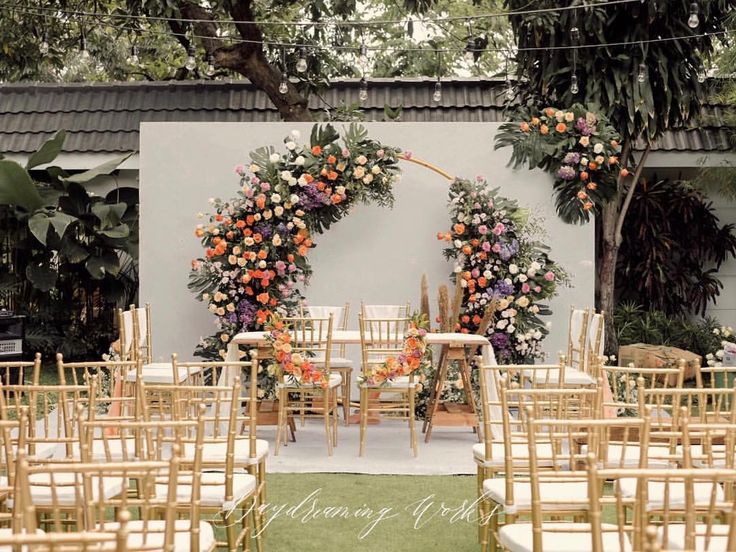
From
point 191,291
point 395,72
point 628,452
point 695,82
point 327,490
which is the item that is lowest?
point 327,490

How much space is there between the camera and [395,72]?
54.4 feet

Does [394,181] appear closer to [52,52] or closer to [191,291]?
[191,291]

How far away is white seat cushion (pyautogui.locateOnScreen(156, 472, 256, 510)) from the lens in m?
3.78

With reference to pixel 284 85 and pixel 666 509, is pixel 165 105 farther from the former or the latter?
pixel 666 509

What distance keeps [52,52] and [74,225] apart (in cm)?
221

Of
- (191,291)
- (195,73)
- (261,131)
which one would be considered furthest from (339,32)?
(195,73)

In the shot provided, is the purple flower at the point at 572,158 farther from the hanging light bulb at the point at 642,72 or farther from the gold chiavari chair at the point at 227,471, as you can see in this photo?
the gold chiavari chair at the point at 227,471

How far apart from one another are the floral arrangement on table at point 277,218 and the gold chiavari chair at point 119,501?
4213 millimetres

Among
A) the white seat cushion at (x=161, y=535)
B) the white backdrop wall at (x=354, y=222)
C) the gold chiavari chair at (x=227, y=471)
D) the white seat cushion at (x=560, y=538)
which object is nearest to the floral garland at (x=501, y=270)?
the white backdrop wall at (x=354, y=222)

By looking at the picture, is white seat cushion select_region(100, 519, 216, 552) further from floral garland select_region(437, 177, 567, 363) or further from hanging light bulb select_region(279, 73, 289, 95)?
hanging light bulb select_region(279, 73, 289, 95)

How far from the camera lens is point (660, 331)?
33.9 feet

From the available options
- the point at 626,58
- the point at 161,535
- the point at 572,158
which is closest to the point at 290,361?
the point at 161,535

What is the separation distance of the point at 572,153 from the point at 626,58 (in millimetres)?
1072

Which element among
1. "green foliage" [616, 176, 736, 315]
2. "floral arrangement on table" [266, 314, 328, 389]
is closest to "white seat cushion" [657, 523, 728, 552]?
"floral arrangement on table" [266, 314, 328, 389]
